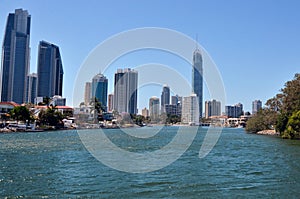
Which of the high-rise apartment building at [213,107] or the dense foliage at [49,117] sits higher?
the high-rise apartment building at [213,107]

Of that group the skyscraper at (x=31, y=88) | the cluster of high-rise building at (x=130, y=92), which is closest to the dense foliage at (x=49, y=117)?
the cluster of high-rise building at (x=130, y=92)

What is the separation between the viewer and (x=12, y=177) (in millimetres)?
16328

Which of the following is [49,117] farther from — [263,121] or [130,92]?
[263,121]

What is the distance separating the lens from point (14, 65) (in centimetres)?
17988

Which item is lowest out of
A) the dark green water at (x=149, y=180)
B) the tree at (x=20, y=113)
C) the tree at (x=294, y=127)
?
the dark green water at (x=149, y=180)

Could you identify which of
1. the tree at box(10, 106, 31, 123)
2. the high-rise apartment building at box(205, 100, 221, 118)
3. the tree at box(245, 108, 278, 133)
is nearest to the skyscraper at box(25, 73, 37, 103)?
the high-rise apartment building at box(205, 100, 221, 118)

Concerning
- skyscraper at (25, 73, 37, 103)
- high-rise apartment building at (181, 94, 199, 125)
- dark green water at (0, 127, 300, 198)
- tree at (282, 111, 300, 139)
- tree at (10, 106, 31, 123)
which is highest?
skyscraper at (25, 73, 37, 103)

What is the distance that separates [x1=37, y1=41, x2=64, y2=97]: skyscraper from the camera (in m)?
190

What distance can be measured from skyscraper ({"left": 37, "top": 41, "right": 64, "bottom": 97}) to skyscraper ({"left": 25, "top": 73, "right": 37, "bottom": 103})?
3.34 meters

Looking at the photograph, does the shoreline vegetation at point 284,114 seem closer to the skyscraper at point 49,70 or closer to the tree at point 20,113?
the tree at point 20,113

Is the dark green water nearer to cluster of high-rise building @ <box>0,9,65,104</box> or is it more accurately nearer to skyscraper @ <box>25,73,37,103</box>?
cluster of high-rise building @ <box>0,9,65,104</box>

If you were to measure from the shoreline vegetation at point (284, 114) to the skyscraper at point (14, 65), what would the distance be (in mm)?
135047

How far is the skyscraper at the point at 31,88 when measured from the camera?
620ft

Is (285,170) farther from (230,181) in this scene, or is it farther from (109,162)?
(109,162)
